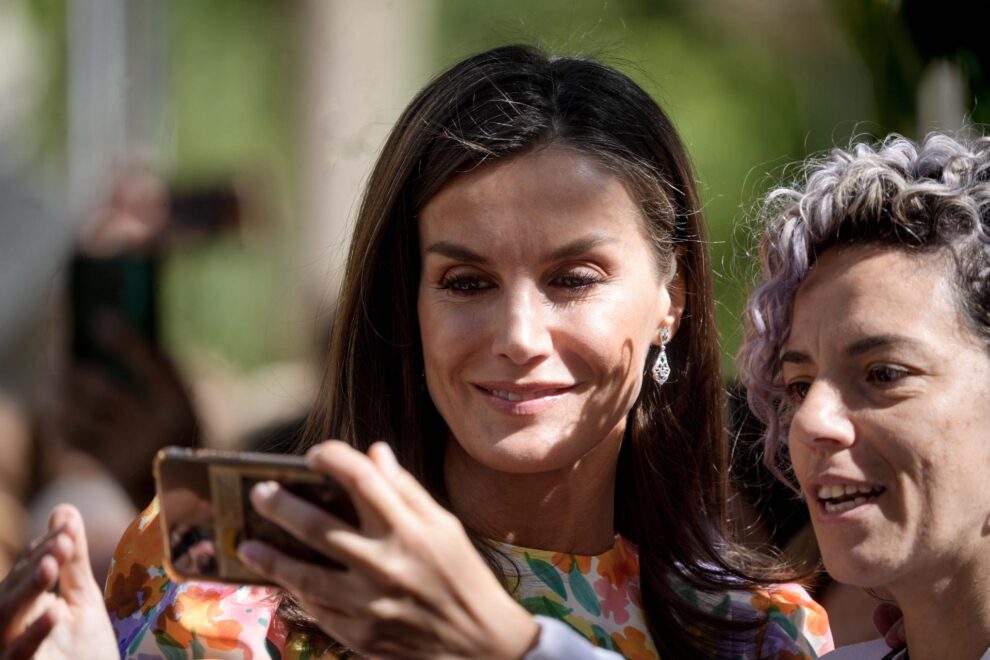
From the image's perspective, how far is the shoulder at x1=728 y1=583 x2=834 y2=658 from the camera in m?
2.42

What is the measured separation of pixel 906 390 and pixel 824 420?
13 centimetres

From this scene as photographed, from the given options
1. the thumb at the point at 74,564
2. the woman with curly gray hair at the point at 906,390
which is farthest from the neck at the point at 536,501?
the thumb at the point at 74,564

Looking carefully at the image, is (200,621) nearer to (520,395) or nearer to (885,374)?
(520,395)

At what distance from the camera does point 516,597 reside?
234cm

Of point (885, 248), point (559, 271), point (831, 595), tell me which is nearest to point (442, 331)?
point (559, 271)

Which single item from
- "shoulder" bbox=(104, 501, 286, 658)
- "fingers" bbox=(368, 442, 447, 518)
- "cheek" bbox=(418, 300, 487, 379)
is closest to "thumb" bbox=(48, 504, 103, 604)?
"shoulder" bbox=(104, 501, 286, 658)

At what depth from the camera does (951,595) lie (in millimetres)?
2027

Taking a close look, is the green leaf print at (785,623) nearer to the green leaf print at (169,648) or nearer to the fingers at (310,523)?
the green leaf print at (169,648)

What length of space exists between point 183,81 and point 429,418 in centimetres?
133

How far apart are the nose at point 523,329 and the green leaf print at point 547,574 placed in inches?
15.3

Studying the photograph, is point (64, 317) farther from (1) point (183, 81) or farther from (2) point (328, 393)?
(2) point (328, 393)

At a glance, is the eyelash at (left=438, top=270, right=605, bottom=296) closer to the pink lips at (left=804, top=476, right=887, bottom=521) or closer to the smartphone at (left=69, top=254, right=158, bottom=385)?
the pink lips at (left=804, top=476, right=887, bottom=521)

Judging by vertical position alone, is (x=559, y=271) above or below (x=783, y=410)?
above

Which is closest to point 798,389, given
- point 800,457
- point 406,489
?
point 800,457
